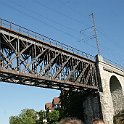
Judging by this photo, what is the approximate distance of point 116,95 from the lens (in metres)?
47.3

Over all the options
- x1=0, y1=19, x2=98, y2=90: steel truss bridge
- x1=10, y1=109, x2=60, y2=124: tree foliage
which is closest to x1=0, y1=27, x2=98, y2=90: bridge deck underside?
x1=0, y1=19, x2=98, y2=90: steel truss bridge

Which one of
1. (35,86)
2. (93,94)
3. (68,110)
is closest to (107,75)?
(93,94)

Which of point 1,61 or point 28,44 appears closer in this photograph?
point 1,61

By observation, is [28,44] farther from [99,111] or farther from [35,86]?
[99,111]

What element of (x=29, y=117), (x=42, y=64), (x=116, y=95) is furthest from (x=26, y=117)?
(x=42, y=64)

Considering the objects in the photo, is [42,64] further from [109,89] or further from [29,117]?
[29,117]

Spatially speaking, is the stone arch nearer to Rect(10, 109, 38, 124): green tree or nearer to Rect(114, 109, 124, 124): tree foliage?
Rect(114, 109, 124, 124): tree foliage

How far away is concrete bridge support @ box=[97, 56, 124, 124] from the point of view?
4025 cm

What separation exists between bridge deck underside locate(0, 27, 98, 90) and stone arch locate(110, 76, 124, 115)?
7642 millimetres

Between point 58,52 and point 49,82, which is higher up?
point 58,52

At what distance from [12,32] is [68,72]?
1069 cm

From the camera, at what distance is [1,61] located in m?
25.9

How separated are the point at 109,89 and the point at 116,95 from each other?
5.74 m

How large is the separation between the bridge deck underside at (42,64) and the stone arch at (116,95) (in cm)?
764
